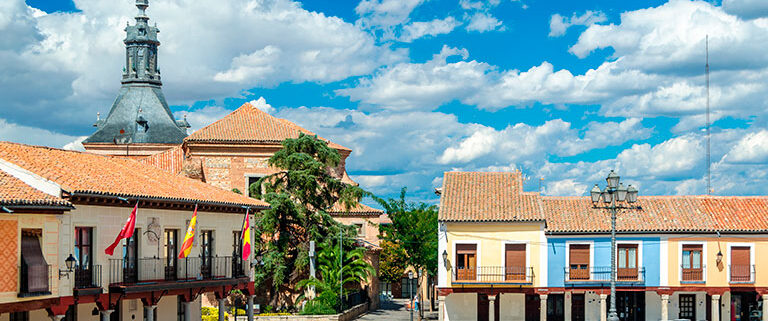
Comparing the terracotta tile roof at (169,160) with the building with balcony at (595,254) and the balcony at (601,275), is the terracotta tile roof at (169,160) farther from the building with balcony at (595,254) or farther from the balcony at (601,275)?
the balcony at (601,275)

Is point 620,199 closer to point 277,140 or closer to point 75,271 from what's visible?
point 75,271

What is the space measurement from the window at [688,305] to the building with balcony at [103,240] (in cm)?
2082

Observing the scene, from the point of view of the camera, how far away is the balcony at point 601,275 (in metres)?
41.3

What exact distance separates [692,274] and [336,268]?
54.6 feet

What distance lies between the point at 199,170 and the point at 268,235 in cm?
635

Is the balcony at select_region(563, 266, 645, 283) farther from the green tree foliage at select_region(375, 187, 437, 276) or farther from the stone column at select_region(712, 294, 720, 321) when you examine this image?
the green tree foliage at select_region(375, 187, 437, 276)

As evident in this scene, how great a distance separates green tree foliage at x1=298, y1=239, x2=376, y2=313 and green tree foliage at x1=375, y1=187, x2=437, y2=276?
5425mm

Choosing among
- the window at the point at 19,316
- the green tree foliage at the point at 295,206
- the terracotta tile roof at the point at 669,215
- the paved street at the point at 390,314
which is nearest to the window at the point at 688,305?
the terracotta tile roof at the point at 669,215

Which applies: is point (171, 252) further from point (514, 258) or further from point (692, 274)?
point (692, 274)

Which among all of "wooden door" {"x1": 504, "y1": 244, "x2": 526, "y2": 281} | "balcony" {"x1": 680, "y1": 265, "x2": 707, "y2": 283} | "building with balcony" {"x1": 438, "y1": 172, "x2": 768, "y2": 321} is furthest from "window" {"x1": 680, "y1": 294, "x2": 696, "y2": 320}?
"wooden door" {"x1": 504, "y1": 244, "x2": 526, "y2": 281}

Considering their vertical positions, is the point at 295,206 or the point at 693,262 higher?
the point at 295,206

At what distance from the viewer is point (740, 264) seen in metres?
41.6

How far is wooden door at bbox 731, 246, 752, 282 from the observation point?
4141cm

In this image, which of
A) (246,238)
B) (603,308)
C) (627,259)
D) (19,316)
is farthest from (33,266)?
(627,259)
